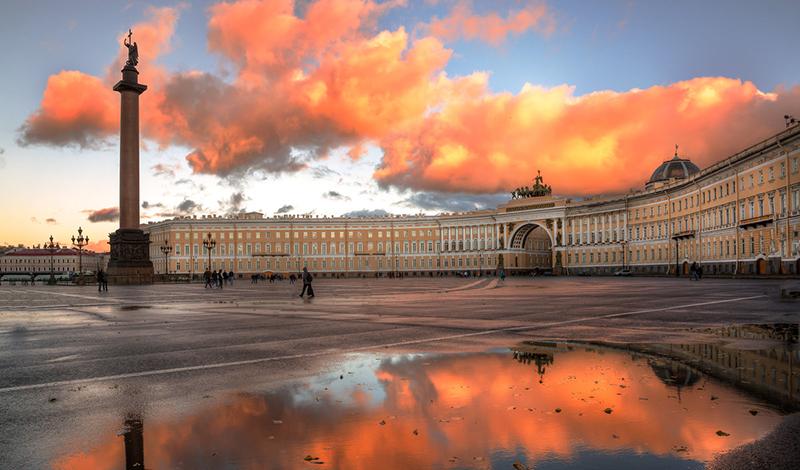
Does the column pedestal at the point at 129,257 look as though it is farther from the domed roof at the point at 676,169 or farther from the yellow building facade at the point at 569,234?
the domed roof at the point at 676,169

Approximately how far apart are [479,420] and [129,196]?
66.2 m

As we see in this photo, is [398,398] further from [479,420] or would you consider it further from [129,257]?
[129,257]

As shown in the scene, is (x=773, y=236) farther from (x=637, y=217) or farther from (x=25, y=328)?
(x=25, y=328)

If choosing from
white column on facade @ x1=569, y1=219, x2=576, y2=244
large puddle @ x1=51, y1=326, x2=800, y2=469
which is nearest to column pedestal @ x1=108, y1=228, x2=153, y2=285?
large puddle @ x1=51, y1=326, x2=800, y2=469

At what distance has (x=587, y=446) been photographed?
532cm

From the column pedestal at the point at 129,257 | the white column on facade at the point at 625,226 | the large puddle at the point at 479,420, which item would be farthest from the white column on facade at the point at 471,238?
the large puddle at the point at 479,420

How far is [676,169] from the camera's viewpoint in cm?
11962

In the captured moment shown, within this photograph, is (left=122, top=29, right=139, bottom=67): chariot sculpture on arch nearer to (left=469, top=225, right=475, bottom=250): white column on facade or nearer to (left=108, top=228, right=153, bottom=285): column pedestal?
(left=108, top=228, right=153, bottom=285): column pedestal

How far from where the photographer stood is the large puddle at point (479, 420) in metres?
5.10

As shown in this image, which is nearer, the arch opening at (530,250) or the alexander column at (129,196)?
the alexander column at (129,196)

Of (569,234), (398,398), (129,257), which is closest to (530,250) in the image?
(569,234)

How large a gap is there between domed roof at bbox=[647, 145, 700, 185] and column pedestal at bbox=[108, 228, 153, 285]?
93041 millimetres

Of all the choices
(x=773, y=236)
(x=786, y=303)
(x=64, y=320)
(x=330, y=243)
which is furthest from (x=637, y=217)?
(x=64, y=320)

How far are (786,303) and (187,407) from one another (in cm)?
2309
